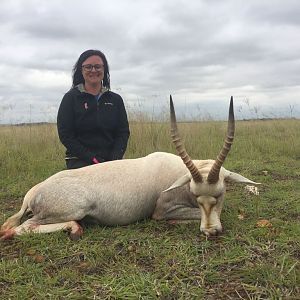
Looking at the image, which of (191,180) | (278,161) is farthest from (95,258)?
(278,161)

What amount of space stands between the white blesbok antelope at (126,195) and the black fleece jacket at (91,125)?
4.03 ft

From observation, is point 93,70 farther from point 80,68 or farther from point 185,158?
point 185,158

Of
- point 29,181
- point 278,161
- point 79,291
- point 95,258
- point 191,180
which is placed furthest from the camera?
point 278,161

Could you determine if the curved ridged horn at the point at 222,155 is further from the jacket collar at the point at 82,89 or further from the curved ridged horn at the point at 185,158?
the jacket collar at the point at 82,89

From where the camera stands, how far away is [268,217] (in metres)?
4.70

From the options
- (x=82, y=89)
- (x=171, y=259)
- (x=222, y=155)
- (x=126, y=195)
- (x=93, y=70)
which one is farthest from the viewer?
(x=82, y=89)

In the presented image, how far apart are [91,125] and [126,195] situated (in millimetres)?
1711

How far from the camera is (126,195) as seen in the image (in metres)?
4.59

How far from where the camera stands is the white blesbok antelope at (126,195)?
411cm

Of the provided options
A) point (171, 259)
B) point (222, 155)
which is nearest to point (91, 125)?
point (222, 155)

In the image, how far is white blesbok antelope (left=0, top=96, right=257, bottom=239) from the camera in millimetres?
4109

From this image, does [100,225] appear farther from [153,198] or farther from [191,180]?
[191,180]

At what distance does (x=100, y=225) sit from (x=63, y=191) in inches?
21.5

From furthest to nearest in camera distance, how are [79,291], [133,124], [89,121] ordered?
[133,124], [89,121], [79,291]
